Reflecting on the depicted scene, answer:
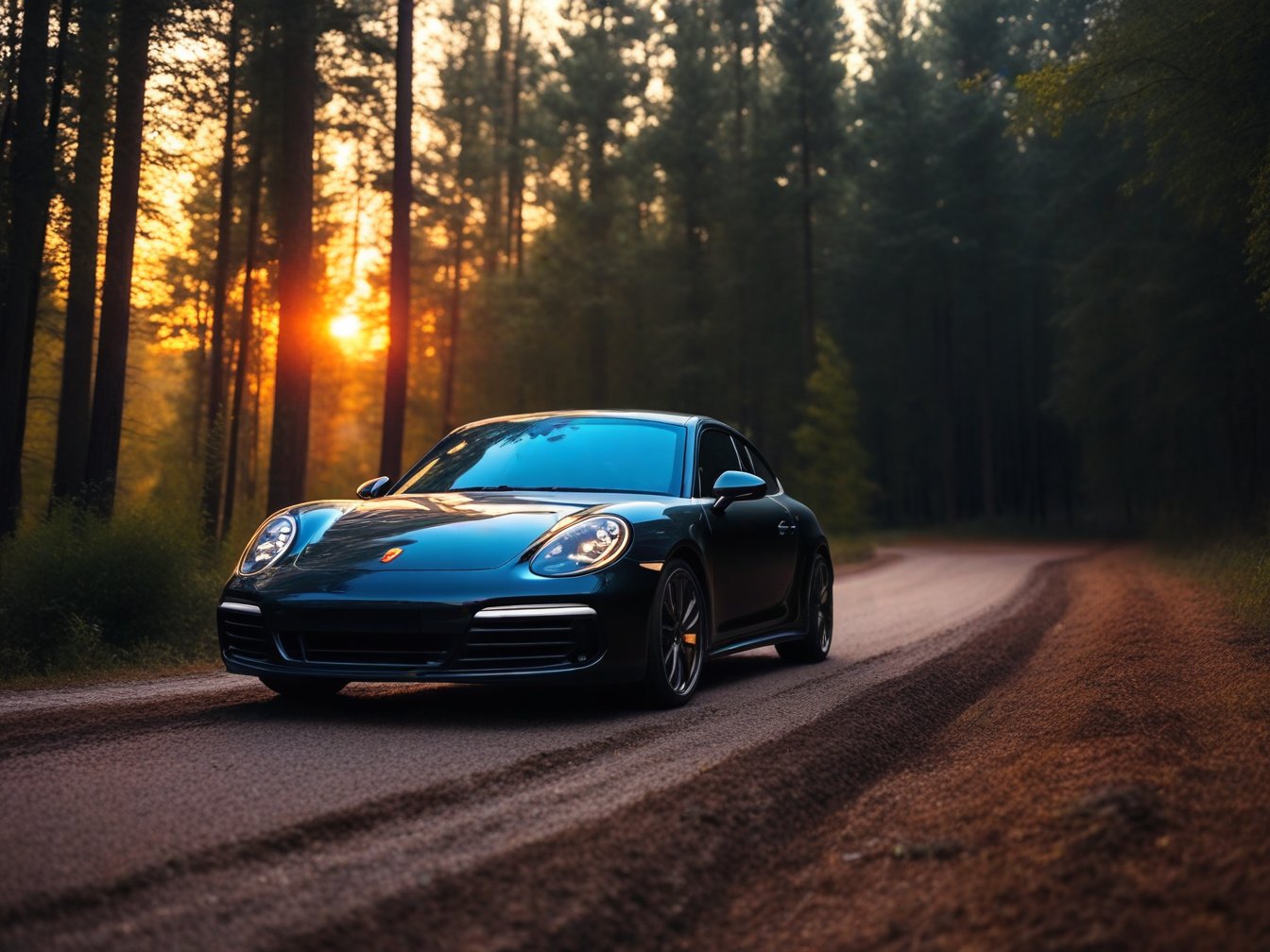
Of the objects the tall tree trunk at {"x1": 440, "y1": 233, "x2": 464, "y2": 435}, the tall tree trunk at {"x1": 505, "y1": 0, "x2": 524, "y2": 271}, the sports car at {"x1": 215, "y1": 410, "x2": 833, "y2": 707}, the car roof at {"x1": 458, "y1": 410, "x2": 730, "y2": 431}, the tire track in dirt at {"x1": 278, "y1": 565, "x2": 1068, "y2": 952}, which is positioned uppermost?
the tall tree trunk at {"x1": 505, "y1": 0, "x2": 524, "y2": 271}

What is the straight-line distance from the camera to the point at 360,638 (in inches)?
252

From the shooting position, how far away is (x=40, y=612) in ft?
36.4

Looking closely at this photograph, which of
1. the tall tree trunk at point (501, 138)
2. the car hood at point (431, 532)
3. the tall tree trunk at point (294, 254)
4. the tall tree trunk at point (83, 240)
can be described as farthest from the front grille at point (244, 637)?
the tall tree trunk at point (501, 138)

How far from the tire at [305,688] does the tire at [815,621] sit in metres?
3.36

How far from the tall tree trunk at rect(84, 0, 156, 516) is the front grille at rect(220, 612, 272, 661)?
35.2 feet

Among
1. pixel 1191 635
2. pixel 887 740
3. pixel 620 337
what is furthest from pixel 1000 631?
pixel 620 337

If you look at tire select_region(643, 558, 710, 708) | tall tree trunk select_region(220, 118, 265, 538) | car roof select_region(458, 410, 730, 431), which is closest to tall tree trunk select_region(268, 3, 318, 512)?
tall tree trunk select_region(220, 118, 265, 538)

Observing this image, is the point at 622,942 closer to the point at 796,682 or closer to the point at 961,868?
the point at 961,868

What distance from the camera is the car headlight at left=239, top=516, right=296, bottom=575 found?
273 inches

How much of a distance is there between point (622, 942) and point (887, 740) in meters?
3.07

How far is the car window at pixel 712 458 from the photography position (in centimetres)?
825

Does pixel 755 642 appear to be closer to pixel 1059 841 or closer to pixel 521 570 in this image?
pixel 521 570

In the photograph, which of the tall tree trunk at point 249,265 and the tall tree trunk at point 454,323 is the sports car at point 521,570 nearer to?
the tall tree trunk at point 249,265

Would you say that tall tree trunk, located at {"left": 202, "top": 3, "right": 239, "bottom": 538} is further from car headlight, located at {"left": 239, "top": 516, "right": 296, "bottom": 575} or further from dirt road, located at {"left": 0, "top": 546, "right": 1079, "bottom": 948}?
dirt road, located at {"left": 0, "top": 546, "right": 1079, "bottom": 948}
